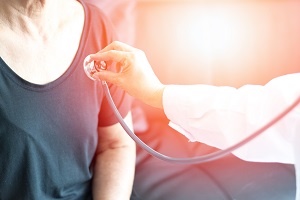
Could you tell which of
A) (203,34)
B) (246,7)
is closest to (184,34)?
(203,34)

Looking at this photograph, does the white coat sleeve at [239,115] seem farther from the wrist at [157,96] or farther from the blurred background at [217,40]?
the blurred background at [217,40]

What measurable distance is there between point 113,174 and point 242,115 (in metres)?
0.40

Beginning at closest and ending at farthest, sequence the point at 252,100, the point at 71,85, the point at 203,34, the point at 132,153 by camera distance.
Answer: the point at 252,100 → the point at 71,85 → the point at 132,153 → the point at 203,34

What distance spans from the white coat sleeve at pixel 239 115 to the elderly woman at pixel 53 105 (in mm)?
223

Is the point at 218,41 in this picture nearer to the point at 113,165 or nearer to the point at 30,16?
the point at 113,165

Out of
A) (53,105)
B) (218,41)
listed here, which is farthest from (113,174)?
(218,41)

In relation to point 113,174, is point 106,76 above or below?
above

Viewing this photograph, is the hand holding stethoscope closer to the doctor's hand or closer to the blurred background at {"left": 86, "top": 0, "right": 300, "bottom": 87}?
the doctor's hand

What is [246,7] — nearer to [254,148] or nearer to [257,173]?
[257,173]

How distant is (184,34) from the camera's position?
134 cm

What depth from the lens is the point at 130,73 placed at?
0.79m

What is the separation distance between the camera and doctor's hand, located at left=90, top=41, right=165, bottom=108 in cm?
77

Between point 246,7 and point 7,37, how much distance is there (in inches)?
32.9

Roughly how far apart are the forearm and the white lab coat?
0.85ft
